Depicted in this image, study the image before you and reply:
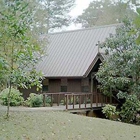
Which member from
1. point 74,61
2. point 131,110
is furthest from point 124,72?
point 74,61

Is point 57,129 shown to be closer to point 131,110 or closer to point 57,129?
point 57,129

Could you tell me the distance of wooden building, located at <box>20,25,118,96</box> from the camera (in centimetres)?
1753

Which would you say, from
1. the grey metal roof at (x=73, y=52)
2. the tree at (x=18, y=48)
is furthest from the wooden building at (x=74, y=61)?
the tree at (x=18, y=48)

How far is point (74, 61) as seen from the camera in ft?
61.1

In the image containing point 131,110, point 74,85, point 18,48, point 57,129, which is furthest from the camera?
point 74,85

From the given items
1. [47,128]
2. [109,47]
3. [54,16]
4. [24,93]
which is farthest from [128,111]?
[54,16]

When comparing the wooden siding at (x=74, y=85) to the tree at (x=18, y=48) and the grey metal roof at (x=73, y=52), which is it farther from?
the tree at (x=18, y=48)

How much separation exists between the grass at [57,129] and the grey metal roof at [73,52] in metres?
6.43

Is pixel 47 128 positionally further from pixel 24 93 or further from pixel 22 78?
pixel 24 93

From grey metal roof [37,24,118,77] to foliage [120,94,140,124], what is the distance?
3.88 m

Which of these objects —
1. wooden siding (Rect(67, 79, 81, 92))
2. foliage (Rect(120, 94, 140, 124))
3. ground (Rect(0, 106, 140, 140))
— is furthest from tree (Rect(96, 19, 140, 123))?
wooden siding (Rect(67, 79, 81, 92))

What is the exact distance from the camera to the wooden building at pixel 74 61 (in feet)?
57.5

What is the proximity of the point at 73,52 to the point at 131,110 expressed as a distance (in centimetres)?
706

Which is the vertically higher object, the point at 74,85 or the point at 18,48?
the point at 18,48
